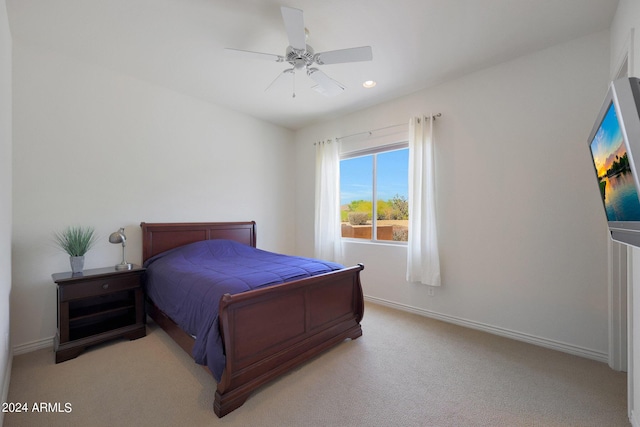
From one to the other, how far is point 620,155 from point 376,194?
2.93 m

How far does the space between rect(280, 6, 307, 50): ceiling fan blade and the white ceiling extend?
0.88ft

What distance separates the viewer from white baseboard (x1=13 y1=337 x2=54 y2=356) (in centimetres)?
232

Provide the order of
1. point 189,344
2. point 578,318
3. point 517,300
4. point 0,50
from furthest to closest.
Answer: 1. point 517,300
2. point 578,318
3. point 189,344
4. point 0,50

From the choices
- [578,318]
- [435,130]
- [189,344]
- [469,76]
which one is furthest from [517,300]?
[189,344]

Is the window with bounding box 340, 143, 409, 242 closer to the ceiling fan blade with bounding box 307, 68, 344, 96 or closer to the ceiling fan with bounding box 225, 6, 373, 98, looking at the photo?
the ceiling fan blade with bounding box 307, 68, 344, 96

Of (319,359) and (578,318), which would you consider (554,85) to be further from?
(319,359)

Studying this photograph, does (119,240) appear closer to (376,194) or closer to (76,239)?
(76,239)

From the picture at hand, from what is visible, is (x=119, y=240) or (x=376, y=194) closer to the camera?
(x=119, y=240)

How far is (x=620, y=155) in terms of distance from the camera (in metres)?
1.02

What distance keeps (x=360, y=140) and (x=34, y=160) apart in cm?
356

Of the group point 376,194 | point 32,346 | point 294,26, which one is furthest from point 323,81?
point 32,346

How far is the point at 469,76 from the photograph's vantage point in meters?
2.94

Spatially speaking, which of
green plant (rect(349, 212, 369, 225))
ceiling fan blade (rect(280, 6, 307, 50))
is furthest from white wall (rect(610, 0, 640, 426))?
green plant (rect(349, 212, 369, 225))

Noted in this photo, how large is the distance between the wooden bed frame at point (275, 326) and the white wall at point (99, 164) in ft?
1.48
